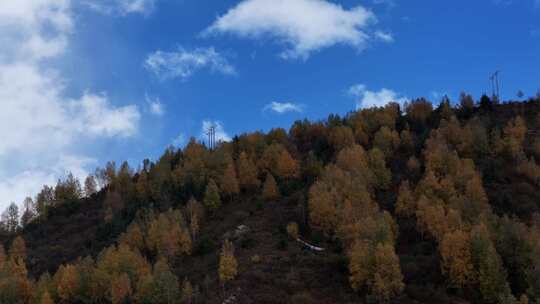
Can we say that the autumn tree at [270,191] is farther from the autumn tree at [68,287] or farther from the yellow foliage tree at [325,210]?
the autumn tree at [68,287]

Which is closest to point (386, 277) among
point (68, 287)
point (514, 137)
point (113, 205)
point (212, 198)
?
point (68, 287)

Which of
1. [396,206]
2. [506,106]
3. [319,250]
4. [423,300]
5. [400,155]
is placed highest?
[506,106]

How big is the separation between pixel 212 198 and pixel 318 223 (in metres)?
29.9

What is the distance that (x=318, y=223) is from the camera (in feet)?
332

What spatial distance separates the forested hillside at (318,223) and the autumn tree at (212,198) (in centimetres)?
43

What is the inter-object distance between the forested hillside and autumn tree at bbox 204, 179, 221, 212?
43cm

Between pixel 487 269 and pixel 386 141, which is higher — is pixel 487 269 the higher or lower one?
the lower one

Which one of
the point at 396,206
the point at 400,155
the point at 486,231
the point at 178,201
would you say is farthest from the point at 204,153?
the point at 486,231

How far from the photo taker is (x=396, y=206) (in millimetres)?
103500

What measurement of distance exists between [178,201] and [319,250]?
163 ft

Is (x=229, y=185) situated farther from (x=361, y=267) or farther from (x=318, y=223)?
(x=361, y=267)

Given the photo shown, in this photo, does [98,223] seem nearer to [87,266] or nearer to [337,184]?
[87,266]

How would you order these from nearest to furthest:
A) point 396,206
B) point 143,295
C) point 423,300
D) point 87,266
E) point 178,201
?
point 423,300, point 143,295, point 87,266, point 396,206, point 178,201

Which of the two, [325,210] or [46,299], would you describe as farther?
[325,210]
